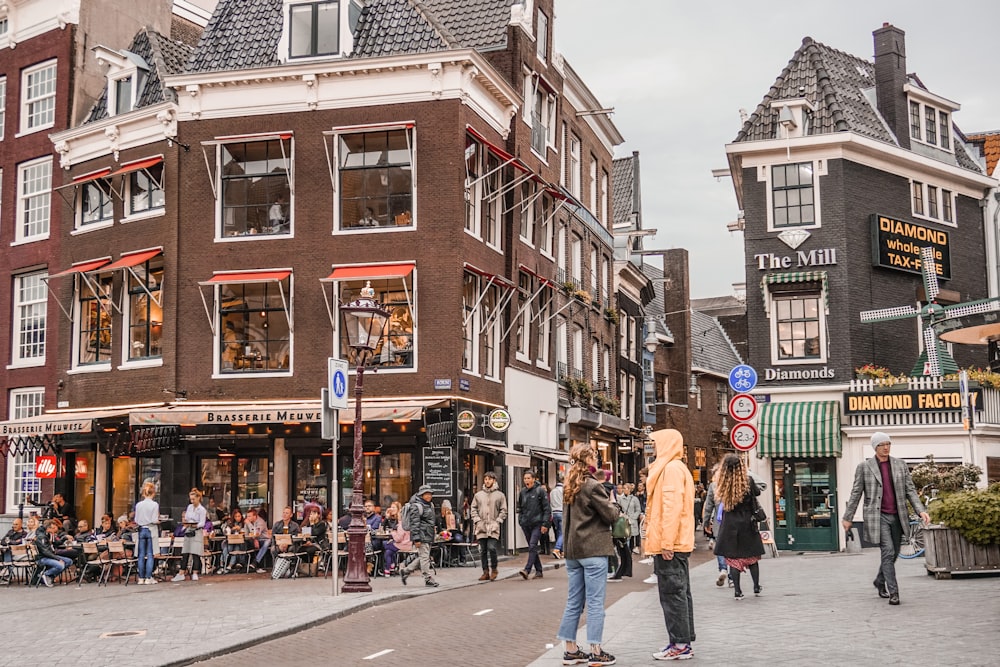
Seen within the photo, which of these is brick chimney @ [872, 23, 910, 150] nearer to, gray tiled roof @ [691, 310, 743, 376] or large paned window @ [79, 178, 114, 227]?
large paned window @ [79, 178, 114, 227]

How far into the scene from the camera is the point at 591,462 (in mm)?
9945

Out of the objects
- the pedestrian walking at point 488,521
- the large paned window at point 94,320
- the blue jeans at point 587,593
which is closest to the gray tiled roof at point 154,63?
the large paned window at point 94,320

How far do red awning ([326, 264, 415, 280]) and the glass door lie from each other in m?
12.0

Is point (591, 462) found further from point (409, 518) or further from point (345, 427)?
point (345, 427)

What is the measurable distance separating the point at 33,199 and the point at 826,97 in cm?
2257

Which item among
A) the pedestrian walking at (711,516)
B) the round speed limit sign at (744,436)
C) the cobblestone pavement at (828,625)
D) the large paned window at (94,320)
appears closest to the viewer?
the cobblestone pavement at (828,625)

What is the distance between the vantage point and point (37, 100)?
33.3m

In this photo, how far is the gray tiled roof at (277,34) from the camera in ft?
88.0

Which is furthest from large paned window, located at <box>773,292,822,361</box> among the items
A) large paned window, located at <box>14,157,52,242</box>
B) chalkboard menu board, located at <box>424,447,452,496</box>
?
large paned window, located at <box>14,157,52,242</box>

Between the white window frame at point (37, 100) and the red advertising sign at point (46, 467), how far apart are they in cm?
944

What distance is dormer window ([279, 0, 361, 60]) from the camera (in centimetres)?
2727

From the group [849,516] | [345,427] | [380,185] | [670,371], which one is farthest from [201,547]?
[670,371]

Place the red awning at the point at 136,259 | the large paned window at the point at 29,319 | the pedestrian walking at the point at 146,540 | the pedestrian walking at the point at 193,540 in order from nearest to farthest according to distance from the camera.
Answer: the pedestrian walking at the point at 146,540 < the pedestrian walking at the point at 193,540 < the red awning at the point at 136,259 < the large paned window at the point at 29,319

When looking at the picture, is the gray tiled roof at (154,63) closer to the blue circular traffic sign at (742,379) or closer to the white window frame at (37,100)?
the white window frame at (37,100)
